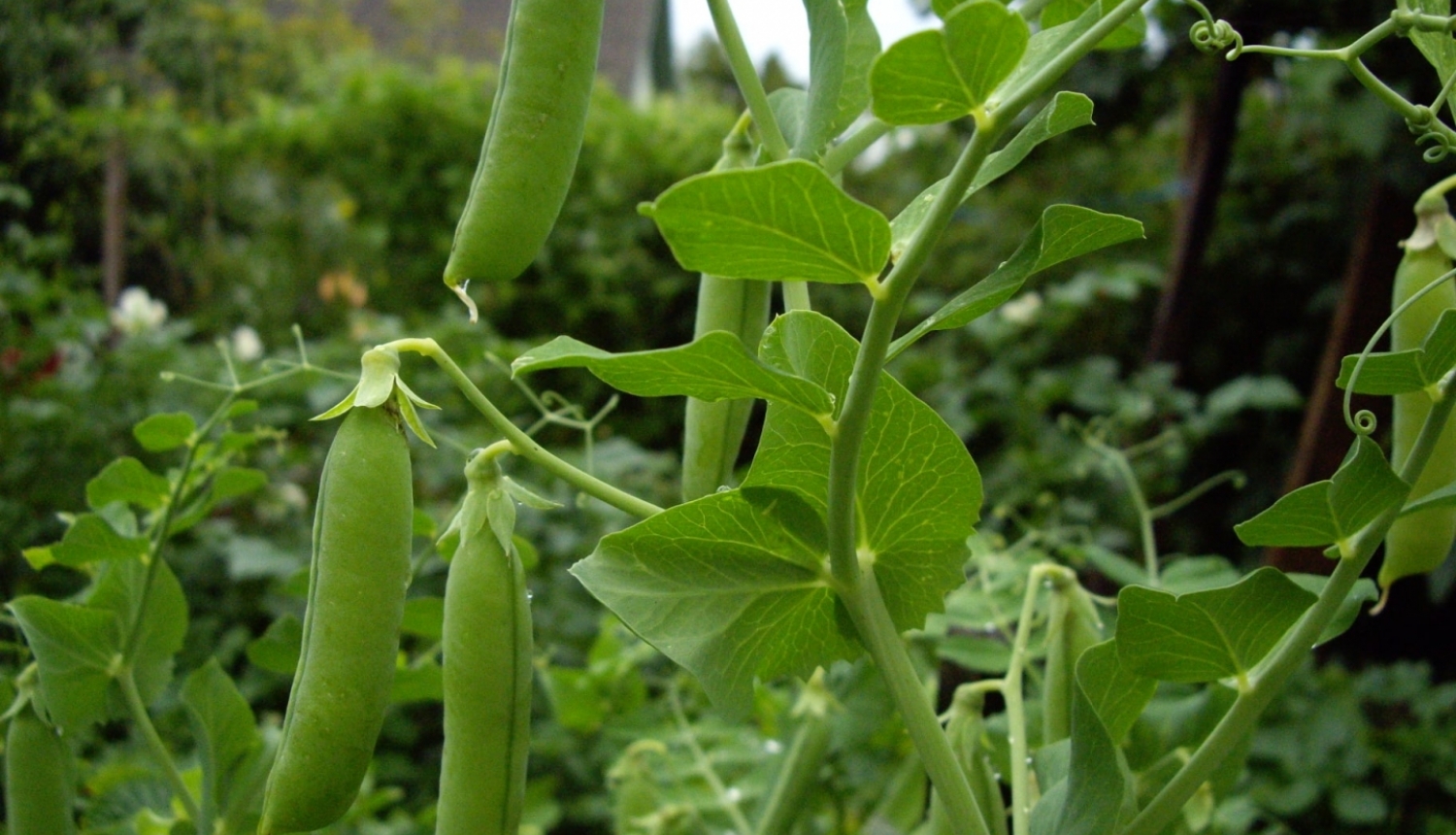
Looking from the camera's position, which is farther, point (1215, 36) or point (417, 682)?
point (417, 682)

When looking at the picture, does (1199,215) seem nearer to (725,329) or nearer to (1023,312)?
(1023,312)

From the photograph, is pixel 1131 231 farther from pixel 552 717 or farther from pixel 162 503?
pixel 552 717

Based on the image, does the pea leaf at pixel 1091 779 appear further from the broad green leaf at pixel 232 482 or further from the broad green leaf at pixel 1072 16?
the broad green leaf at pixel 232 482

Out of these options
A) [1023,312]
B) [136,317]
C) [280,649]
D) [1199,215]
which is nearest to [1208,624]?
[280,649]

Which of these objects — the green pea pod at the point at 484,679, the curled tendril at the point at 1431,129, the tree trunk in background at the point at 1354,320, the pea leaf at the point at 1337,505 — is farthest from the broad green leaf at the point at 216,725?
the tree trunk in background at the point at 1354,320

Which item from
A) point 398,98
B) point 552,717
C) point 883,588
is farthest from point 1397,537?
point 398,98

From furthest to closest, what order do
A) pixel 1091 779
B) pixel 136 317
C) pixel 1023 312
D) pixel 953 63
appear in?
1. pixel 1023 312
2. pixel 136 317
3. pixel 1091 779
4. pixel 953 63

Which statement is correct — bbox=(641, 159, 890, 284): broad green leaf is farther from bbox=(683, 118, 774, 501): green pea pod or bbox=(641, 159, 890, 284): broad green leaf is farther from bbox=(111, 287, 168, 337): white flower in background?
bbox=(111, 287, 168, 337): white flower in background

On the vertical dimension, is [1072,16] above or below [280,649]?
above
